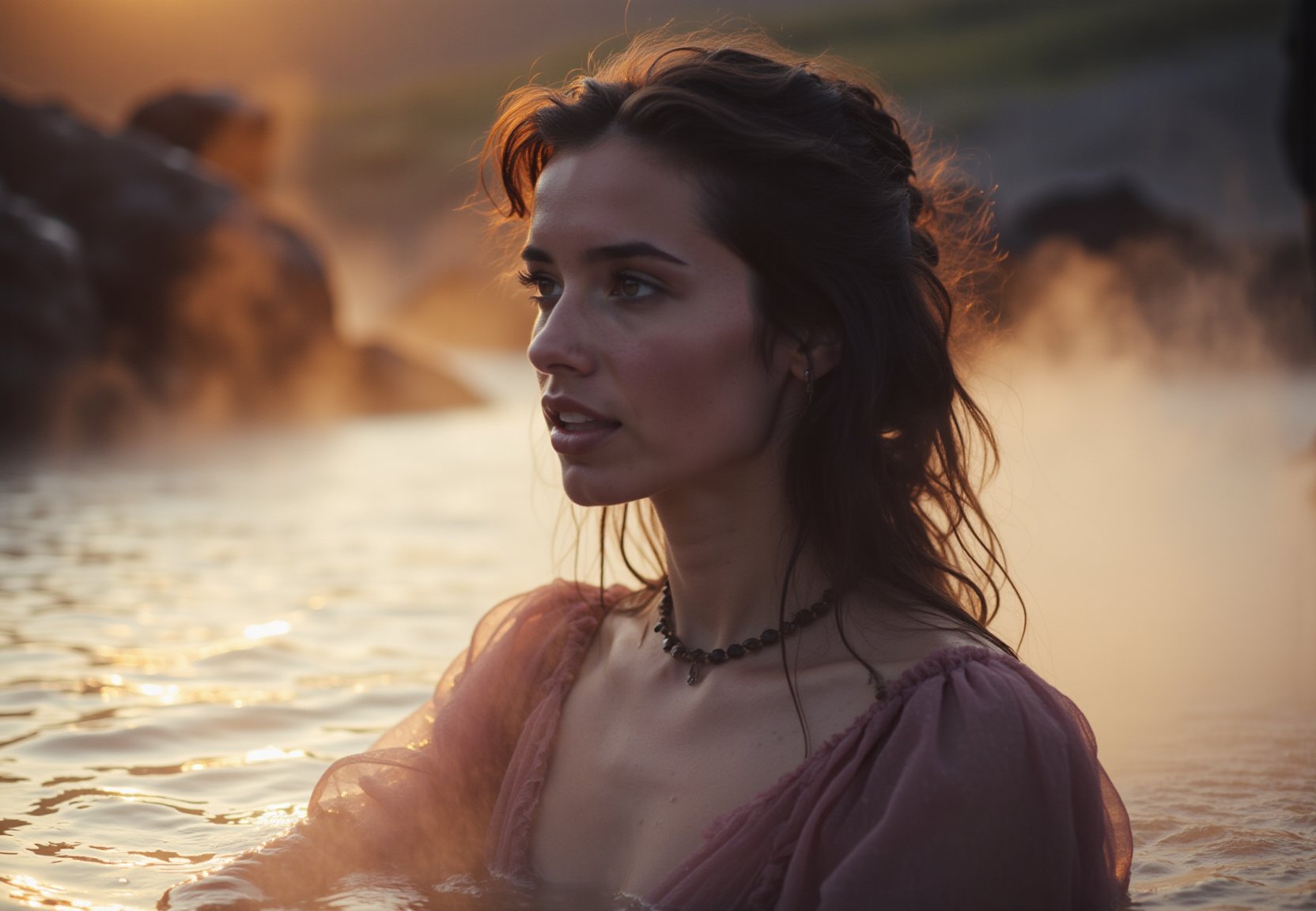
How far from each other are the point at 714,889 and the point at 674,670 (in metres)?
0.43

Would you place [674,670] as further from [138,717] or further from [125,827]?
[138,717]

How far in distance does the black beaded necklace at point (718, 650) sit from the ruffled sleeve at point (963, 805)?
0.83 feet

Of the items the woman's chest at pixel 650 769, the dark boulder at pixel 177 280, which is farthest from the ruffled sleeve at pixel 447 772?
the dark boulder at pixel 177 280

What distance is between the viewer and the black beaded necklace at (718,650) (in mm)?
2105

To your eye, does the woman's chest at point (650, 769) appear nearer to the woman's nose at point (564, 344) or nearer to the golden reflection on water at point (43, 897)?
the woman's nose at point (564, 344)

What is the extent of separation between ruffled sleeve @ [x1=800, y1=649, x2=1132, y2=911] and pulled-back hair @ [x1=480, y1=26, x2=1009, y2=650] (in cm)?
25

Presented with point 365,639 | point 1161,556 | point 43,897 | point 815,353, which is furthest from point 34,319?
point 815,353

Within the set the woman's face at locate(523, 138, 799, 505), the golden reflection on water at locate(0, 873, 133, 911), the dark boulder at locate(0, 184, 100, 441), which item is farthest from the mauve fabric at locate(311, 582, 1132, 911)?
the dark boulder at locate(0, 184, 100, 441)

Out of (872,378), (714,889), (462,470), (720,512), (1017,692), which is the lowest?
(714,889)

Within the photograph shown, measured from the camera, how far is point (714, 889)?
1.89 m

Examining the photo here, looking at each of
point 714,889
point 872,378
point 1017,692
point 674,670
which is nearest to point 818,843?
point 714,889

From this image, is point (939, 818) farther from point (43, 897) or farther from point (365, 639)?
point (365, 639)

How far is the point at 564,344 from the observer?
6.67 feet

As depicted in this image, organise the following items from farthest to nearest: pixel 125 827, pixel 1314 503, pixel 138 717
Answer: pixel 1314 503 → pixel 138 717 → pixel 125 827
